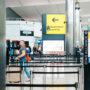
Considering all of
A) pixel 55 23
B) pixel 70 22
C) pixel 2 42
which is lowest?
pixel 2 42

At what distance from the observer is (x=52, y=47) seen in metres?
11.6

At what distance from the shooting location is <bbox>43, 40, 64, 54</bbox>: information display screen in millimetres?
11578

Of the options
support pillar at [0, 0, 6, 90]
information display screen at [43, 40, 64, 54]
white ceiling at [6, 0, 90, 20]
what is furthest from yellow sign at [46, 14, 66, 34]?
white ceiling at [6, 0, 90, 20]

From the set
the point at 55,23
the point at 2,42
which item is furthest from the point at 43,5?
the point at 2,42

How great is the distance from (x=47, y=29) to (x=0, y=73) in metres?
9.56

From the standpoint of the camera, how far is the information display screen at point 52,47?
11.6 meters

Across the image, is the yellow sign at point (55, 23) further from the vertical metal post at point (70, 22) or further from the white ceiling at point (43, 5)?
the white ceiling at point (43, 5)

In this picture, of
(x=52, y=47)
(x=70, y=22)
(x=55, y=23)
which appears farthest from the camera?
(x=70, y=22)

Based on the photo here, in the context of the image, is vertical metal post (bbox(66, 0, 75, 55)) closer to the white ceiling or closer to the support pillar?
the support pillar

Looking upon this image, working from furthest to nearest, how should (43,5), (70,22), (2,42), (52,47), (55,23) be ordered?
1. (43,5)
2. (70,22)
3. (55,23)
4. (52,47)
5. (2,42)

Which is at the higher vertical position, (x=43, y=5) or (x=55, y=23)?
(x=43, y=5)

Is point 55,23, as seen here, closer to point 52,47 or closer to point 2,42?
point 52,47

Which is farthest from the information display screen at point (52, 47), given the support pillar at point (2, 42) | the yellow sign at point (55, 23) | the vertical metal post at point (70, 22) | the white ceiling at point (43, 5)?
the white ceiling at point (43, 5)

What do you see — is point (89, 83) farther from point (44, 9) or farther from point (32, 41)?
point (44, 9)
